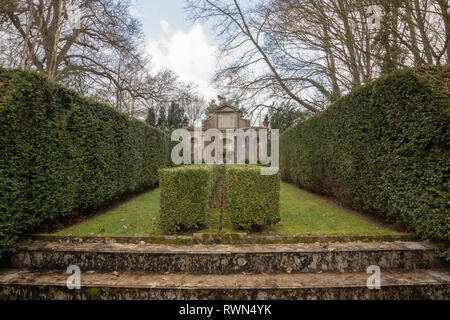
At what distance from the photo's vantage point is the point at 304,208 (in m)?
6.19

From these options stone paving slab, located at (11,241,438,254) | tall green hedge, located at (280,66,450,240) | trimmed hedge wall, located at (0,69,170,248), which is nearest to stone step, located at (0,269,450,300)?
stone paving slab, located at (11,241,438,254)

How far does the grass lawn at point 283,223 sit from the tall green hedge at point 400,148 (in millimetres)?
543

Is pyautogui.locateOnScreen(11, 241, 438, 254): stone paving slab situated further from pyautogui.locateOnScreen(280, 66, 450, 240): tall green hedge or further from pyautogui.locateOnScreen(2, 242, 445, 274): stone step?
pyautogui.locateOnScreen(280, 66, 450, 240): tall green hedge

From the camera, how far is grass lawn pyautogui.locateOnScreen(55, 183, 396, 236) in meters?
4.23

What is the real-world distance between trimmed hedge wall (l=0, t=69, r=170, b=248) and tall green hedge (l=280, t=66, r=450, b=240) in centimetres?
623

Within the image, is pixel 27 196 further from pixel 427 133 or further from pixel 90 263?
pixel 427 133

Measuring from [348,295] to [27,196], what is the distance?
502cm

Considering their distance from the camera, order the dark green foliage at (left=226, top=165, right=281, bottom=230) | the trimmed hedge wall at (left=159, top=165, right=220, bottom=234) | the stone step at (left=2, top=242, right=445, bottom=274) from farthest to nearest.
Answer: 1. the dark green foliage at (left=226, top=165, right=281, bottom=230)
2. the trimmed hedge wall at (left=159, top=165, right=220, bottom=234)
3. the stone step at (left=2, top=242, right=445, bottom=274)

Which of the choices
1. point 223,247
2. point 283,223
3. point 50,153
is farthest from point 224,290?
point 50,153

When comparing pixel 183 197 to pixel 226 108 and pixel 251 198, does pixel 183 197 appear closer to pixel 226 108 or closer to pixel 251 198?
pixel 251 198

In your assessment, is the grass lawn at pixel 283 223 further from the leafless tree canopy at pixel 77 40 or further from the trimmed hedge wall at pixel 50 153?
the leafless tree canopy at pixel 77 40

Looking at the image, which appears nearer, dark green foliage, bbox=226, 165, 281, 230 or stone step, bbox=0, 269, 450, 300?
stone step, bbox=0, 269, 450, 300

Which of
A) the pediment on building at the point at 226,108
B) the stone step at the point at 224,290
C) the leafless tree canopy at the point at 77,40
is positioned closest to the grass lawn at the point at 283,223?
the stone step at the point at 224,290
